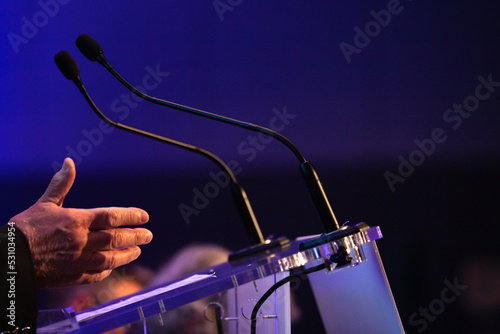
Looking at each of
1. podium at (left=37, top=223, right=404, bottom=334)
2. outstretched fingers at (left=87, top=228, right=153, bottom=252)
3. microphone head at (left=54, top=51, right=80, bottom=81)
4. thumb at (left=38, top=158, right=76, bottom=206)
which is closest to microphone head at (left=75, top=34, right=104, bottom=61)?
microphone head at (left=54, top=51, right=80, bottom=81)

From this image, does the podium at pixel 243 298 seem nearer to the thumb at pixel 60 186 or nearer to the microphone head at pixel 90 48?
the thumb at pixel 60 186

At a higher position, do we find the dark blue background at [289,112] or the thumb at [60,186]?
the dark blue background at [289,112]

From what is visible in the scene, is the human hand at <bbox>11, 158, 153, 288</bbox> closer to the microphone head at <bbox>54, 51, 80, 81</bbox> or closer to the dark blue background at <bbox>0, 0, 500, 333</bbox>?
the microphone head at <bbox>54, 51, 80, 81</bbox>

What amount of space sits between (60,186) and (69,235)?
0.11 m

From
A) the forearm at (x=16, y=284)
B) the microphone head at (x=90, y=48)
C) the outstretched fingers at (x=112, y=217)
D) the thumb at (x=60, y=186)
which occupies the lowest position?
the forearm at (x=16, y=284)

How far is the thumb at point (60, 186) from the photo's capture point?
1.16 meters

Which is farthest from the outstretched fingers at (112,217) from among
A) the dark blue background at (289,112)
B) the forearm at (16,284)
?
the dark blue background at (289,112)

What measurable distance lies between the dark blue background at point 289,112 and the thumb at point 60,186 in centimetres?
185

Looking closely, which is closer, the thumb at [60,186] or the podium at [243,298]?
the podium at [243,298]

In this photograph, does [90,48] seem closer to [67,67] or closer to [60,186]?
[67,67]

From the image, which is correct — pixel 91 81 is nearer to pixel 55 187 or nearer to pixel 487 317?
pixel 55 187

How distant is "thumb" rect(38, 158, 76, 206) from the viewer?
116cm

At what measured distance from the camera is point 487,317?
296 centimetres

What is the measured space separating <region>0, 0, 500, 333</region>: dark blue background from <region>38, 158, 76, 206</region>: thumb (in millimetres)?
1852
